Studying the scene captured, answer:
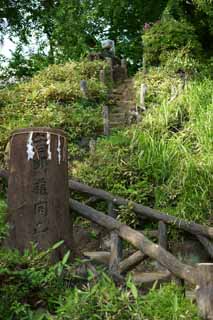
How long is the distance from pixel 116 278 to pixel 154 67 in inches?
309

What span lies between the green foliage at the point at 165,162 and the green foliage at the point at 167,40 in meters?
3.11

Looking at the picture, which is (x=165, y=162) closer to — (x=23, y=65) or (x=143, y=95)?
(x=143, y=95)

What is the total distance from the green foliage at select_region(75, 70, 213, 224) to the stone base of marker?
1894 millimetres

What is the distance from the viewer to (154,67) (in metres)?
12.1

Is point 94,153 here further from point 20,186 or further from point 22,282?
point 22,282

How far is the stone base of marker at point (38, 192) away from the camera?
4730mm

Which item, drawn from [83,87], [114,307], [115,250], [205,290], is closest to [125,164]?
[115,250]

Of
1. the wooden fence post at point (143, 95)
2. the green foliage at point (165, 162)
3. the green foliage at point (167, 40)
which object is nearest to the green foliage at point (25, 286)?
the green foliage at point (165, 162)

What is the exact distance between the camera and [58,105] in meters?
9.83

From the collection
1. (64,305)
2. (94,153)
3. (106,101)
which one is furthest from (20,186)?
(106,101)

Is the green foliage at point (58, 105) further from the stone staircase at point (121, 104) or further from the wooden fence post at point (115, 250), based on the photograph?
the wooden fence post at point (115, 250)

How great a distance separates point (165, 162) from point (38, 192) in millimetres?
3037

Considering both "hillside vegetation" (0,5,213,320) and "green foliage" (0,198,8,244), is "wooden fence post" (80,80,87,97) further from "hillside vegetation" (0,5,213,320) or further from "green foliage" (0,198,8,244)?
"green foliage" (0,198,8,244)

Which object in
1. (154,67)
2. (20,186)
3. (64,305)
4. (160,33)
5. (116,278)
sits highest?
(160,33)
